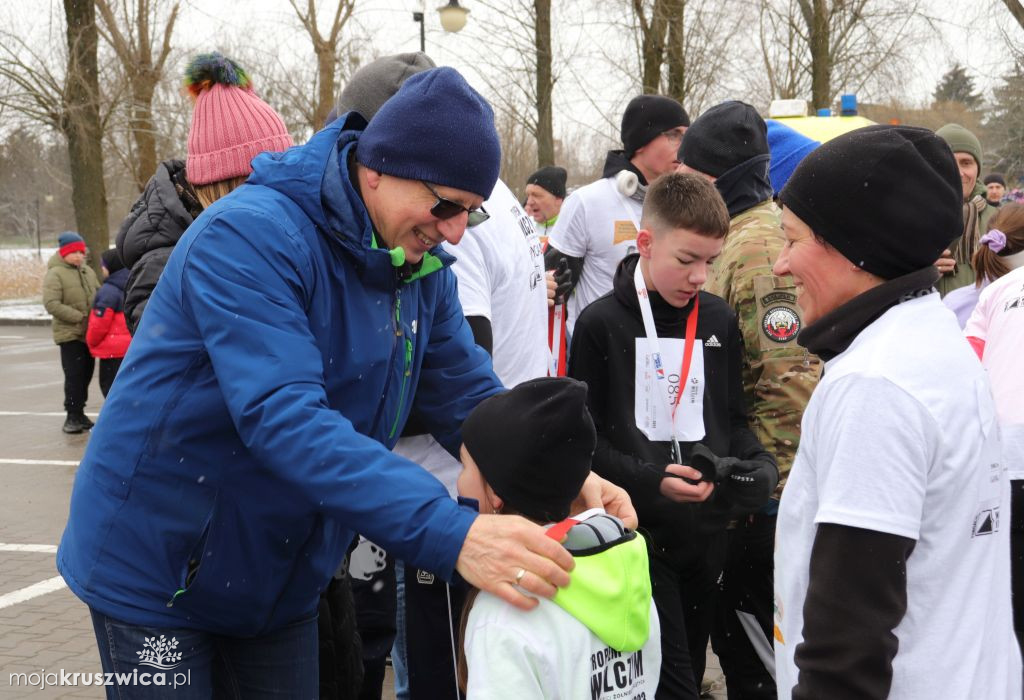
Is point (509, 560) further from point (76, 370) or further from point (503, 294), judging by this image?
point (76, 370)

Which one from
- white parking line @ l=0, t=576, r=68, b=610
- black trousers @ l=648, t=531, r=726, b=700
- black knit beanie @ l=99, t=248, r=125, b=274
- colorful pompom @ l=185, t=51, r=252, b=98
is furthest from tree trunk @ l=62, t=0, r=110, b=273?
black trousers @ l=648, t=531, r=726, b=700

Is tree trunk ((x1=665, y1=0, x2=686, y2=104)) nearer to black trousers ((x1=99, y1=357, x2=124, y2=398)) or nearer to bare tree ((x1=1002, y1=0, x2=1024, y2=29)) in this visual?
bare tree ((x1=1002, y1=0, x2=1024, y2=29))

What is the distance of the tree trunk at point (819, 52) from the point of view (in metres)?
20.5

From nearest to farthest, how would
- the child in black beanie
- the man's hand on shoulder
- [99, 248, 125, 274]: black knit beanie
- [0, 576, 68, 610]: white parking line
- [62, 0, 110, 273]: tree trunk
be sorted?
1. the man's hand on shoulder
2. the child in black beanie
3. [0, 576, 68, 610]: white parking line
4. [99, 248, 125, 274]: black knit beanie
5. [62, 0, 110, 273]: tree trunk

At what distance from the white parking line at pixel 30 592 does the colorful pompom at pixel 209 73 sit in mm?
3358

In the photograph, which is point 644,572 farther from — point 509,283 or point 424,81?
point 509,283

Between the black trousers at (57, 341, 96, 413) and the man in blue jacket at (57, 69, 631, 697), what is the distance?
903cm

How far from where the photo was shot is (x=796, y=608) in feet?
6.32

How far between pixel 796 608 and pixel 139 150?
24339 millimetres

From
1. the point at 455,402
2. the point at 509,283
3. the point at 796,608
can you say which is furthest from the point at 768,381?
the point at 796,608

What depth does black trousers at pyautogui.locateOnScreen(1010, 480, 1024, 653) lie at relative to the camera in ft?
11.4

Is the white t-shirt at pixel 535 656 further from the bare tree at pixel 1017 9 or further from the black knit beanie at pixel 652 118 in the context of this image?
the bare tree at pixel 1017 9

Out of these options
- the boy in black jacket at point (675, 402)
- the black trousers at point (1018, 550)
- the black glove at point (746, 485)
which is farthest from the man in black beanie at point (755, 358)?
the black trousers at point (1018, 550)

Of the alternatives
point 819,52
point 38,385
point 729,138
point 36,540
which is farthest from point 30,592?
point 819,52
